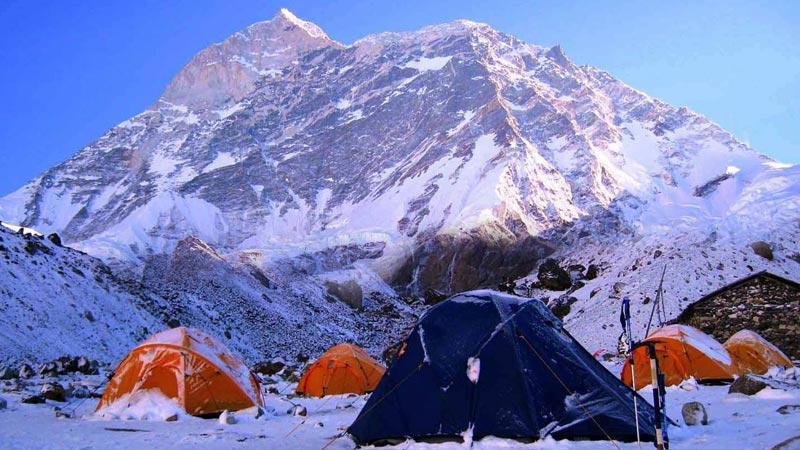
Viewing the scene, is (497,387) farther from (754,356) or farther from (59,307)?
(59,307)

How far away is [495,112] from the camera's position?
99438 mm

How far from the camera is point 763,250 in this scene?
3319 cm

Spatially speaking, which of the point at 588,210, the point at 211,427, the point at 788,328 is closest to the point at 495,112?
the point at 588,210

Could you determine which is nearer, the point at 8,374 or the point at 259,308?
the point at 8,374

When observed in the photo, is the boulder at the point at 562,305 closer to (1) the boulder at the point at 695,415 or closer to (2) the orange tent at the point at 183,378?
(2) the orange tent at the point at 183,378

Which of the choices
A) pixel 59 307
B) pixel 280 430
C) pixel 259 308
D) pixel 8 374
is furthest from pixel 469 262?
pixel 280 430

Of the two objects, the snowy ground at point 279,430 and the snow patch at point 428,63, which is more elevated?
the snow patch at point 428,63

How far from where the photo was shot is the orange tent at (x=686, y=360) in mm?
15039

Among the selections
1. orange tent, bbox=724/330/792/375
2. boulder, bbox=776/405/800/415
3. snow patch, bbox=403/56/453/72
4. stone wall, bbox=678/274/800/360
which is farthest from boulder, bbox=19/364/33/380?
snow patch, bbox=403/56/453/72

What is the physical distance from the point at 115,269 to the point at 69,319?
3032cm

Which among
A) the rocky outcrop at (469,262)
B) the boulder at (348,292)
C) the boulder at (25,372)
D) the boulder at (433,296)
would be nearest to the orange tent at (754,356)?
the boulder at (25,372)

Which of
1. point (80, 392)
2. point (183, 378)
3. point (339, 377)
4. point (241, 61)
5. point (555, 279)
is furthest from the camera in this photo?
point (241, 61)

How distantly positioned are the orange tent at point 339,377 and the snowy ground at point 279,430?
5511mm

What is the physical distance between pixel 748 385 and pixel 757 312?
44.6 ft
